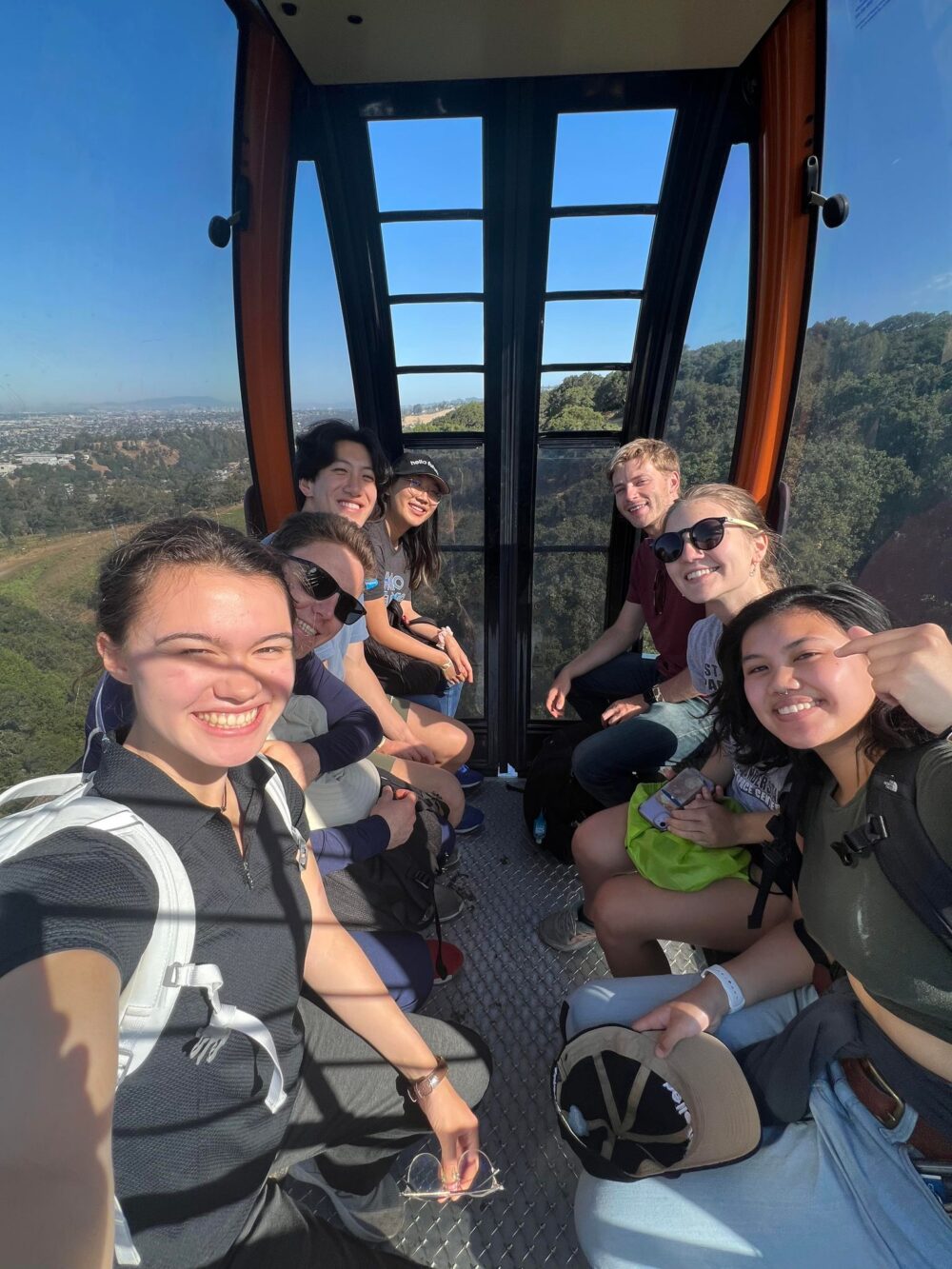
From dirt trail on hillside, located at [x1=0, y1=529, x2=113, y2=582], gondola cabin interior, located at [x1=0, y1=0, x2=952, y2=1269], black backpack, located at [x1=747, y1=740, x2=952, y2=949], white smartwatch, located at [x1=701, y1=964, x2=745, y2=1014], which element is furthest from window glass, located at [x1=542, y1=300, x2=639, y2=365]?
white smartwatch, located at [x1=701, y1=964, x2=745, y2=1014]

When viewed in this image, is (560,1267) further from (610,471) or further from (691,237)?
(691,237)

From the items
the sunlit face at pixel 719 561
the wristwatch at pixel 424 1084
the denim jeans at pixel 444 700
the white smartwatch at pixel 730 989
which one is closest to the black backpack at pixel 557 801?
the denim jeans at pixel 444 700

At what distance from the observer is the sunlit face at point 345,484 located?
102 inches

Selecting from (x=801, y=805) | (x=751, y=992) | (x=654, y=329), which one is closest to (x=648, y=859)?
(x=751, y=992)

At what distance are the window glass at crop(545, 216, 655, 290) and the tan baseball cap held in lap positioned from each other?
289cm

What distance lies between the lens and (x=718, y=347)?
2.82 meters

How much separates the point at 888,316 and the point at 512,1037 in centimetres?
278

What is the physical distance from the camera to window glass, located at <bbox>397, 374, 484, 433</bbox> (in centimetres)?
304

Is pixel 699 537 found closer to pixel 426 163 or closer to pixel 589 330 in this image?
pixel 589 330

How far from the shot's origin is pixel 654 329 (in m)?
2.82

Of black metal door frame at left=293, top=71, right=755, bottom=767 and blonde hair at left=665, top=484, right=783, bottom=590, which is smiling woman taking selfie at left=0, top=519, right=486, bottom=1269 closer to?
blonde hair at left=665, top=484, right=783, bottom=590

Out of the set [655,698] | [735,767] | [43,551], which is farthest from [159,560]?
[655,698]

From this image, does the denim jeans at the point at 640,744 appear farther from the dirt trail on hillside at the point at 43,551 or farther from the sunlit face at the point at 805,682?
the dirt trail on hillside at the point at 43,551

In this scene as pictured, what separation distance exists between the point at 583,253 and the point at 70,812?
2.88m
